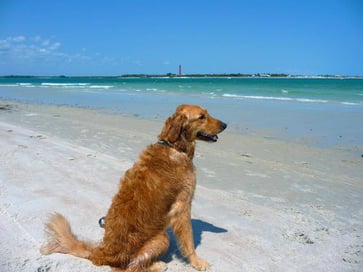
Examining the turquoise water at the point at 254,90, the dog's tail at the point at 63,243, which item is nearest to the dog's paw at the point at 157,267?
the dog's tail at the point at 63,243

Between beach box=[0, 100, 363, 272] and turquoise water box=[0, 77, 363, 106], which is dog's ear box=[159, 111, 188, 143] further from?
turquoise water box=[0, 77, 363, 106]

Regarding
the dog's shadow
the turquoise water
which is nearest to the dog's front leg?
the dog's shadow

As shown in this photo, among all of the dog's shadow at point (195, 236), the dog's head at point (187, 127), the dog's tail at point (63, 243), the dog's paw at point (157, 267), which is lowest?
the dog's shadow at point (195, 236)

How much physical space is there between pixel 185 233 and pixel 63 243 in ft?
3.71

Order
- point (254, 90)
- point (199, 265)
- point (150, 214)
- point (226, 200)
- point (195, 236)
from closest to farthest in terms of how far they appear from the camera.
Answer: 1. point (150, 214)
2. point (199, 265)
3. point (195, 236)
4. point (226, 200)
5. point (254, 90)

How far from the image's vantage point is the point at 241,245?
3.79 metres

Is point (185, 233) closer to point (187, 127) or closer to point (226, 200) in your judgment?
point (187, 127)

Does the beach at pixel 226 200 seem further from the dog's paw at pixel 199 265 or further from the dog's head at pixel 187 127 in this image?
the dog's head at pixel 187 127

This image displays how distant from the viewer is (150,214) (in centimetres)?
312

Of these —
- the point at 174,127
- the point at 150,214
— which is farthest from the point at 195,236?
the point at 174,127

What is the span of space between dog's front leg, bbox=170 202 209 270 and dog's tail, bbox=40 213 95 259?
2.61ft

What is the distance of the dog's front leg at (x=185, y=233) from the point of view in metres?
3.35

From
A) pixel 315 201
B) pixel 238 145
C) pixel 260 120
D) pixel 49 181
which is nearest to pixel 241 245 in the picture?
pixel 315 201

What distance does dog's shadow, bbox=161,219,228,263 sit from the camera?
3.60 m
